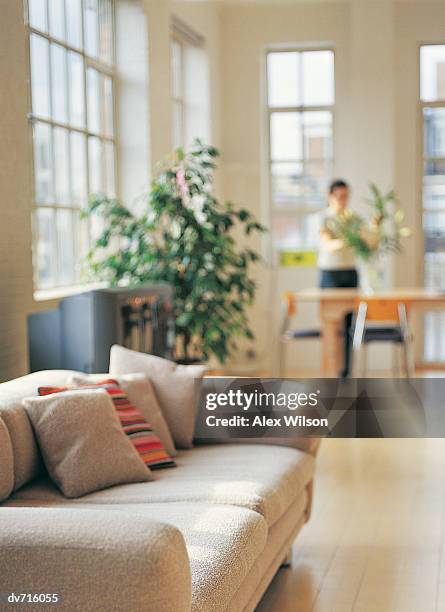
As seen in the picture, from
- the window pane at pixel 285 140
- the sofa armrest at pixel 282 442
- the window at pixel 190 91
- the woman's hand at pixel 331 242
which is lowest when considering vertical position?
the sofa armrest at pixel 282 442

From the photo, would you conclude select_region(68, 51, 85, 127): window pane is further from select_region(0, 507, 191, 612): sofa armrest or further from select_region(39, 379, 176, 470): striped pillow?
select_region(0, 507, 191, 612): sofa armrest

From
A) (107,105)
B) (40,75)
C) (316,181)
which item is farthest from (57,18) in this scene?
(316,181)

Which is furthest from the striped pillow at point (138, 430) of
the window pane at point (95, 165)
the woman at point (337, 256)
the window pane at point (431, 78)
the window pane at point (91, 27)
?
the window pane at point (431, 78)

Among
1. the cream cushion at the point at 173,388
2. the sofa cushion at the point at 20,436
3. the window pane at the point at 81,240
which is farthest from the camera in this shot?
the window pane at the point at 81,240

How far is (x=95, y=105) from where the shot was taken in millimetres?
5105

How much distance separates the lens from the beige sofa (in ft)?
5.06

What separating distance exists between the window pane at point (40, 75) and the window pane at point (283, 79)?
3232 mm

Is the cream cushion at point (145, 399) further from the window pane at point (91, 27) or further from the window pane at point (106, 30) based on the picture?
the window pane at point (106, 30)

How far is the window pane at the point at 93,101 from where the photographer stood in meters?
5.02

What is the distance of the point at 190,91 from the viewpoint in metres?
6.77

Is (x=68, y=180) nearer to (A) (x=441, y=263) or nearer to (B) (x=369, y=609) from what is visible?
(B) (x=369, y=609)

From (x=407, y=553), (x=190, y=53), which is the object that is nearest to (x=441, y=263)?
(x=190, y=53)

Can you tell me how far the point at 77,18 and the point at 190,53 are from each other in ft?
6.69

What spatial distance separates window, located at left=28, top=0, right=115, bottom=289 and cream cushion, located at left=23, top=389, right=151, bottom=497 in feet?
5.85
